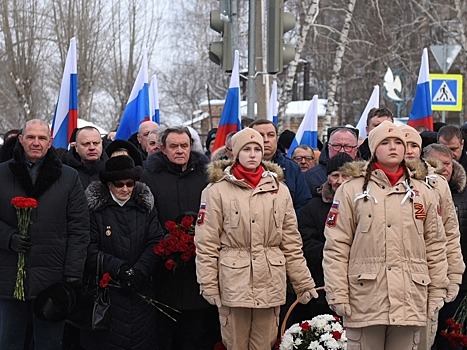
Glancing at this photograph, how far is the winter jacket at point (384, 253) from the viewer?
6445 millimetres

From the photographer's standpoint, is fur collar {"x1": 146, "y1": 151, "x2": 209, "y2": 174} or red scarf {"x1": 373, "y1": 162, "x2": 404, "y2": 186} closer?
red scarf {"x1": 373, "y1": 162, "x2": 404, "y2": 186}

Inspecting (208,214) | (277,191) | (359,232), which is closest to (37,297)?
(208,214)

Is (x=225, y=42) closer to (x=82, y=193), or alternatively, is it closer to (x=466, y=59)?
(x=82, y=193)

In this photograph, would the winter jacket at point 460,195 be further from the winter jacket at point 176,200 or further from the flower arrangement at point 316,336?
the winter jacket at point 176,200

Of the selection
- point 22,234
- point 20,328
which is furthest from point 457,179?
point 20,328

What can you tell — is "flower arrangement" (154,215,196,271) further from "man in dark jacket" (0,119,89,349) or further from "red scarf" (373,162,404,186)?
"red scarf" (373,162,404,186)

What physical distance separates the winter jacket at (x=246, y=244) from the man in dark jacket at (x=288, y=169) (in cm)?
125

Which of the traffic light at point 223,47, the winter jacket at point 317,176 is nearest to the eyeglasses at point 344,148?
the winter jacket at point 317,176

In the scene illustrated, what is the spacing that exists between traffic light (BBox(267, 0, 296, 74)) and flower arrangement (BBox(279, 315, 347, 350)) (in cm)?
477

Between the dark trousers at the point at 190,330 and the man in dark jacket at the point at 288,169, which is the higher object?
the man in dark jacket at the point at 288,169

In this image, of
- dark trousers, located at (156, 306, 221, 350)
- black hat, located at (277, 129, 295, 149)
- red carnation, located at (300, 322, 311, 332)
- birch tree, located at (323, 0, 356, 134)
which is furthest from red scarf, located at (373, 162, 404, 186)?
birch tree, located at (323, 0, 356, 134)

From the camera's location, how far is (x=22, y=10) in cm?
3681

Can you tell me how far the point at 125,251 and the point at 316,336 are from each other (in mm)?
1640

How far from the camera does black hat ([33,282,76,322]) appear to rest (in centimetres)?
757
